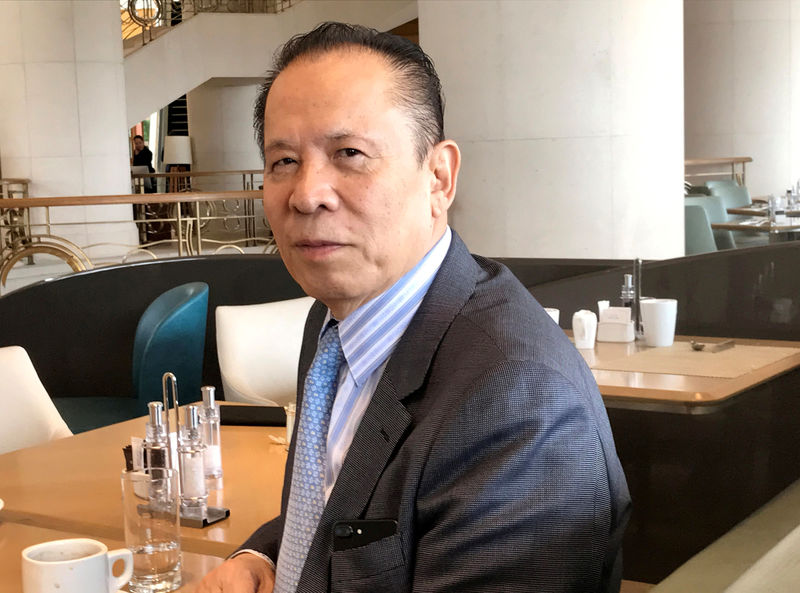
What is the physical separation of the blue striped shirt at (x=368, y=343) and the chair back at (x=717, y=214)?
661cm

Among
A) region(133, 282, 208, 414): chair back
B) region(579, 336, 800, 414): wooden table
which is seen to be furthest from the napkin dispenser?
region(133, 282, 208, 414): chair back

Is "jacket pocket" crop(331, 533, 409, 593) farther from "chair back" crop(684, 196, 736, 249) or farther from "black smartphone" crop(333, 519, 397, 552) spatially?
"chair back" crop(684, 196, 736, 249)

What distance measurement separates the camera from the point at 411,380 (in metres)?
1.18

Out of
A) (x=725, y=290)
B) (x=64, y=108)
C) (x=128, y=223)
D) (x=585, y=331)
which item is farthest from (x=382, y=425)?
(x=128, y=223)

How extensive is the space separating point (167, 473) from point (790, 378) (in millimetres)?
2275

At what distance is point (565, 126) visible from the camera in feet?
17.8

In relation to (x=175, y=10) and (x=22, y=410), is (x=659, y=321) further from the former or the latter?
(x=175, y=10)

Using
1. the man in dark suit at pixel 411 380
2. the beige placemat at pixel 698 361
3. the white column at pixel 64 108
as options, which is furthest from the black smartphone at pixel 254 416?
the white column at pixel 64 108

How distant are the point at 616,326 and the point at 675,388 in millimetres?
875

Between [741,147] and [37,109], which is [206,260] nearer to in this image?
[37,109]

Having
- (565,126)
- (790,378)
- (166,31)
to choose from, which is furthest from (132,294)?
(166,31)

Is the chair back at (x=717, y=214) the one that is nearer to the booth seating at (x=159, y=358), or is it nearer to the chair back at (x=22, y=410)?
the booth seating at (x=159, y=358)

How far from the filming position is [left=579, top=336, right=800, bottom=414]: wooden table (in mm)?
2590

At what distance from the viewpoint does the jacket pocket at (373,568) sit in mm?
1112
